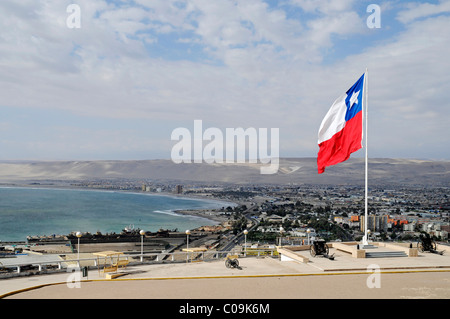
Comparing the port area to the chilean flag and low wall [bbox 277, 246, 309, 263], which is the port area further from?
the chilean flag

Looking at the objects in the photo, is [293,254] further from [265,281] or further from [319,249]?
[265,281]

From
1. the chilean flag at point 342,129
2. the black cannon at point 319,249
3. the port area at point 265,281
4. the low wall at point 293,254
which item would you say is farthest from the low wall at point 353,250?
the chilean flag at point 342,129

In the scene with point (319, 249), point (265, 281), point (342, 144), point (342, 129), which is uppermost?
point (342, 129)

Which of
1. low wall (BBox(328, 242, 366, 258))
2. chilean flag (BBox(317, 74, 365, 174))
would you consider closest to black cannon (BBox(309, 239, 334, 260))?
low wall (BBox(328, 242, 366, 258))

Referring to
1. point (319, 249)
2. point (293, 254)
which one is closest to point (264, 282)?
point (293, 254)
